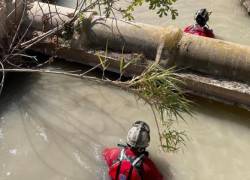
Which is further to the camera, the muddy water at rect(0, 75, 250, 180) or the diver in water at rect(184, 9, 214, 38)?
the diver in water at rect(184, 9, 214, 38)

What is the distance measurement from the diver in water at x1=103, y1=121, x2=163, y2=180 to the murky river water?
0.52m

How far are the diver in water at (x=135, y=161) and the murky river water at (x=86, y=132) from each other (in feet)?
1.71

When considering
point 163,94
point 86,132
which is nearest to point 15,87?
point 86,132

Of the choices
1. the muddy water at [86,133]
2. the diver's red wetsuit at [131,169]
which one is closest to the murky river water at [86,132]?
the muddy water at [86,133]

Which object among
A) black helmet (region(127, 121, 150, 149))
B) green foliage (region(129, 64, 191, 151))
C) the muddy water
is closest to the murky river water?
the muddy water

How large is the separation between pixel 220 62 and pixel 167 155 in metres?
1.61

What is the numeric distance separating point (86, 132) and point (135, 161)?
129 centimetres

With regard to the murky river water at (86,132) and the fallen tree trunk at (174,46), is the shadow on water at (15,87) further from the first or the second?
the fallen tree trunk at (174,46)

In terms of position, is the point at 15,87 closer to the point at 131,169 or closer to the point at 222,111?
the point at 131,169

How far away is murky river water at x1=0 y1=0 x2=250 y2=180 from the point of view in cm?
575

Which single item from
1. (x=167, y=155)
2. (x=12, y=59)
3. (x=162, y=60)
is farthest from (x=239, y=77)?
(x=12, y=59)

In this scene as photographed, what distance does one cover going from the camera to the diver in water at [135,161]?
5105 millimetres

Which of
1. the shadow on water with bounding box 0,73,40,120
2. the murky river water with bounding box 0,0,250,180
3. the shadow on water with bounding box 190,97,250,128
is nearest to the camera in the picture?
the murky river water with bounding box 0,0,250,180

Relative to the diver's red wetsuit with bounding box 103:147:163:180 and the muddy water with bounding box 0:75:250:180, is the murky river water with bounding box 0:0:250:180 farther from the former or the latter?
the diver's red wetsuit with bounding box 103:147:163:180
